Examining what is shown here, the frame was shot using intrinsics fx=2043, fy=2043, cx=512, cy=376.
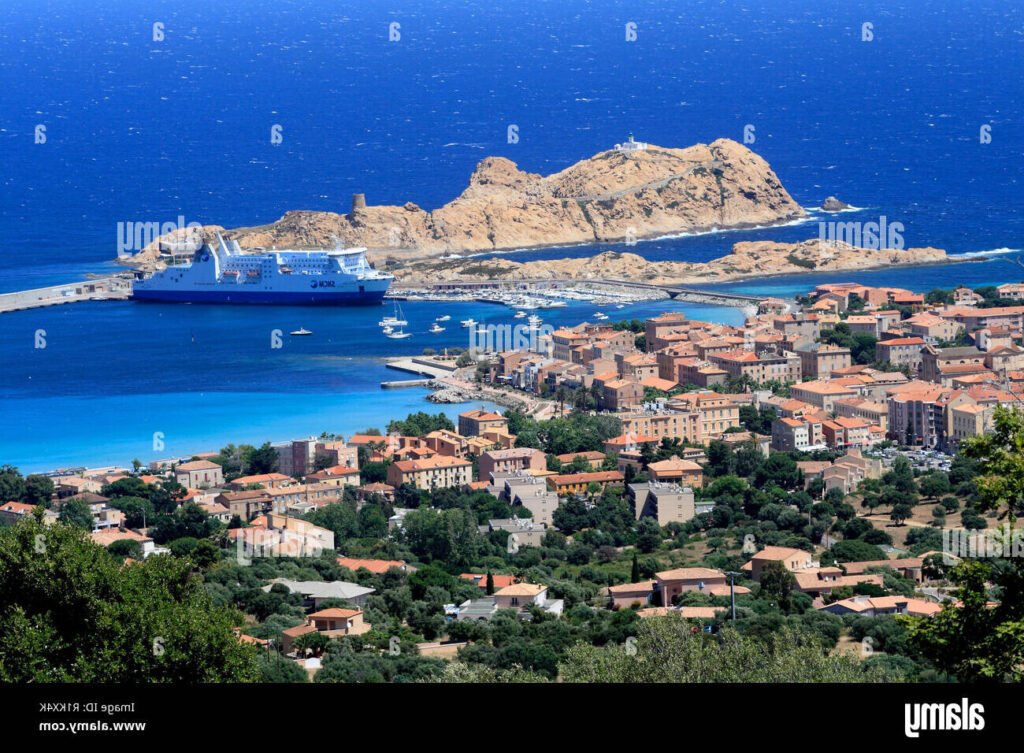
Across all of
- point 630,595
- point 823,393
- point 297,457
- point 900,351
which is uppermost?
point 900,351

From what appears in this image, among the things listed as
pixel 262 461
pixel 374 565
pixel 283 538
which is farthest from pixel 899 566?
pixel 262 461

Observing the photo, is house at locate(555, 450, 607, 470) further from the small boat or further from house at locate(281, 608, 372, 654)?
the small boat

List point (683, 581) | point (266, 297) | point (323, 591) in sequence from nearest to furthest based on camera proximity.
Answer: point (323, 591)
point (683, 581)
point (266, 297)

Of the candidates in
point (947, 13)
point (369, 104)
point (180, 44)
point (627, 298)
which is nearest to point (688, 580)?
point (627, 298)

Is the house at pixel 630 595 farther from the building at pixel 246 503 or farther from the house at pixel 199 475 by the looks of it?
the house at pixel 199 475

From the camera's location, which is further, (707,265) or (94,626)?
(707,265)

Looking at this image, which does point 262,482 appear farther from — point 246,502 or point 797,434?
point 797,434

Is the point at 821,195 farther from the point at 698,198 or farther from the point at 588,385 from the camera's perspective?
the point at 588,385

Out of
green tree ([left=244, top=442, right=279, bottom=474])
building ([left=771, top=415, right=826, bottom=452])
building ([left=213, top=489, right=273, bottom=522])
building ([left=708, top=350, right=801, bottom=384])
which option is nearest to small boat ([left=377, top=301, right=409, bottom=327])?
building ([left=708, top=350, right=801, bottom=384])
